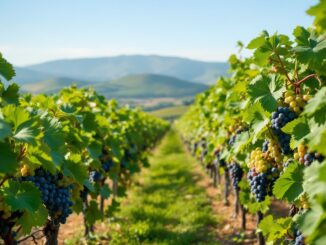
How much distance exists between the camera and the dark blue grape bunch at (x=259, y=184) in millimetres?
4986

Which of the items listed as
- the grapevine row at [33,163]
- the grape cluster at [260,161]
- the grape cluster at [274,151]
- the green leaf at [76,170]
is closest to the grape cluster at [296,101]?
the grape cluster at [274,151]

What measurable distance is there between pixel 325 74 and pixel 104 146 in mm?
5652

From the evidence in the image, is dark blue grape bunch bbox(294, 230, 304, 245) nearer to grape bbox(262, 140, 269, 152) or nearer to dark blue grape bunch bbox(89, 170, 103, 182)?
grape bbox(262, 140, 269, 152)

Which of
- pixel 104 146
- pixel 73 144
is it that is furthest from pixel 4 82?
pixel 104 146

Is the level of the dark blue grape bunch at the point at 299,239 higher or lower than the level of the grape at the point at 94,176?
higher

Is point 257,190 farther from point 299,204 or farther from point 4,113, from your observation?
point 4,113

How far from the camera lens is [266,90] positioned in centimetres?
372

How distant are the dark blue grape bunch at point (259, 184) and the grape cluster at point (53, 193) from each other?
7.60 feet

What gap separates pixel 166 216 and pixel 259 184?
5671mm

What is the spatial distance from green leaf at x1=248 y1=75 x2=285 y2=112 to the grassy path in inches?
205

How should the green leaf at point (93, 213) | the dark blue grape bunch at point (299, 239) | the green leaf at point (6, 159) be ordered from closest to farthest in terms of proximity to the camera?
the green leaf at point (6, 159), the dark blue grape bunch at point (299, 239), the green leaf at point (93, 213)

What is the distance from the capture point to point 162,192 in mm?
13781

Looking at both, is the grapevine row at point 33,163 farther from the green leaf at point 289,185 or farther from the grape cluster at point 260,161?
the grape cluster at point 260,161

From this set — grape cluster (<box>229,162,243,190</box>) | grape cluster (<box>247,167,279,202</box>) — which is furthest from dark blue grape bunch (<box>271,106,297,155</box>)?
grape cluster (<box>229,162,243,190</box>)
